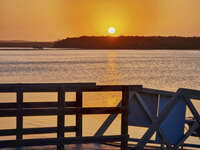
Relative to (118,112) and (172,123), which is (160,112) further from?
(118,112)

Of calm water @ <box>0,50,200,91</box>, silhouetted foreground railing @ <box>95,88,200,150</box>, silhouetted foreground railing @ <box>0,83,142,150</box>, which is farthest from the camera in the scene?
calm water @ <box>0,50,200,91</box>

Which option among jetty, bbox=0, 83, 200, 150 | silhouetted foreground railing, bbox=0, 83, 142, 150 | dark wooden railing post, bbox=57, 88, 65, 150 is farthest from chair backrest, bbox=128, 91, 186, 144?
dark wooden railing post, bbox=57, 88, 65, 150

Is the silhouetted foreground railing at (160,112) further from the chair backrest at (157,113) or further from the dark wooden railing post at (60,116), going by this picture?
the dark wooden railing post at (60,116)

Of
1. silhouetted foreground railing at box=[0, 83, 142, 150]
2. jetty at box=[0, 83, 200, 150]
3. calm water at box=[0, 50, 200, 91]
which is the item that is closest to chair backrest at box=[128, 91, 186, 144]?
jetty at box=[0, 83, 200, 150]

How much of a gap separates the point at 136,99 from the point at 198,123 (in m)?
1.02

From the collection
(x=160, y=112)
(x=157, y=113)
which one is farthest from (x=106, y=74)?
(x=160, y=112)

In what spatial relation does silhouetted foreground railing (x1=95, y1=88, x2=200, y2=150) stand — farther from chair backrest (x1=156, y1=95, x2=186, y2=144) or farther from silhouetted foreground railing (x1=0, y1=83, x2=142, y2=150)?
silhouetted foreground railing (x1=0, y1=83, x2=142, y2=150)

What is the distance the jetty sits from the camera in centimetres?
599

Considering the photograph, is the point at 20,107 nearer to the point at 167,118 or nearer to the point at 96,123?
the point at 167,118

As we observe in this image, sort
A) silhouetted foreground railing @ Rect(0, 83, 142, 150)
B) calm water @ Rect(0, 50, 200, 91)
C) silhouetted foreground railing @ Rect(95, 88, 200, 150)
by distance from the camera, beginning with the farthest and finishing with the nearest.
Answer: calm water @ Rect(0, 50, 200, 91)
silhouetted foreground railing @ Rect(95, 88, 200, 150)
silhouetted foreground railing @ Rect(0, 83, 142, 150)

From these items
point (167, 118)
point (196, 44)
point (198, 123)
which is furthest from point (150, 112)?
point (196, 44)

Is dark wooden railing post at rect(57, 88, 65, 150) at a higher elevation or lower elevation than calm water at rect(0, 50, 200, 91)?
higher

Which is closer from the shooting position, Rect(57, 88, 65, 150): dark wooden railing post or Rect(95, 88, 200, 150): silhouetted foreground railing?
Rect(57, 88, 65, 150): dark wooden railing post

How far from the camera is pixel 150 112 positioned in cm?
691
